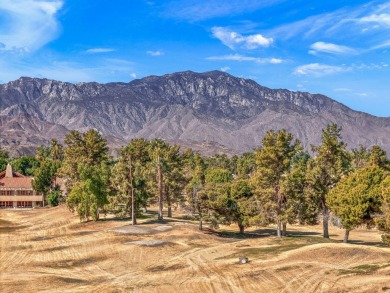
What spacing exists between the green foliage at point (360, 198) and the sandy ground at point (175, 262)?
395 centimetres

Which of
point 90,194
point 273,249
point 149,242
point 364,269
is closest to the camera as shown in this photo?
point 364,269

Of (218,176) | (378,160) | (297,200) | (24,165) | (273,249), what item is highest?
(24,165)

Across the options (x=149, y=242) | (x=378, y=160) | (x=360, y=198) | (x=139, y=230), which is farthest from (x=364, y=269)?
(x=378, y=160)

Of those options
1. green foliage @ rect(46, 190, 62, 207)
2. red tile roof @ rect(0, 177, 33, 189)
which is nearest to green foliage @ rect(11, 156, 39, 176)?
red tile roof @ rect(0, 177, 33, 189)

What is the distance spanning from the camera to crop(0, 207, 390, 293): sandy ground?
1459 inches

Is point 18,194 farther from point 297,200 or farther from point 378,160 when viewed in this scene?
point 378,160

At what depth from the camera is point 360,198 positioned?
179ft

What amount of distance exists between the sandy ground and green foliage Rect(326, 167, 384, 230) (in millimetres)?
3952

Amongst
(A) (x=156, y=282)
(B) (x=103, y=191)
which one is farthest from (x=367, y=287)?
(B) (x=103, y=191)

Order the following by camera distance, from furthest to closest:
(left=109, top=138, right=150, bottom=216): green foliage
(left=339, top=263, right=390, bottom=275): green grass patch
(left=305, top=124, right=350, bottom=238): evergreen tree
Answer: (left=109, top=138, right=150, bottom=216): green foliage
(left=305, top=124, right=350, bottom=238): evergreen tree
(left=339, top=263, right=390, bottom=275): green grass patch

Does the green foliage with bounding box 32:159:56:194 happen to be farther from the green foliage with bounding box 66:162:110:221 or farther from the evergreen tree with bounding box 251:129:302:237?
the evergreen tree with bounding box 251:129:302:237

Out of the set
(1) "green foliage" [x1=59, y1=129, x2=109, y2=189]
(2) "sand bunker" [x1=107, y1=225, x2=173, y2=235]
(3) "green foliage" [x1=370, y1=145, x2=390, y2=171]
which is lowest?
(2) "sand bunker" [x1=107, y1=225, x2=173, y2=235]

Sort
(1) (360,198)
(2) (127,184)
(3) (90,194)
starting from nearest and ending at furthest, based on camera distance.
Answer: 1. (1) (360,198)
2. (2) (127,184)
3. (3) (90,194)

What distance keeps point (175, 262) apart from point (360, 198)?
966 inches
